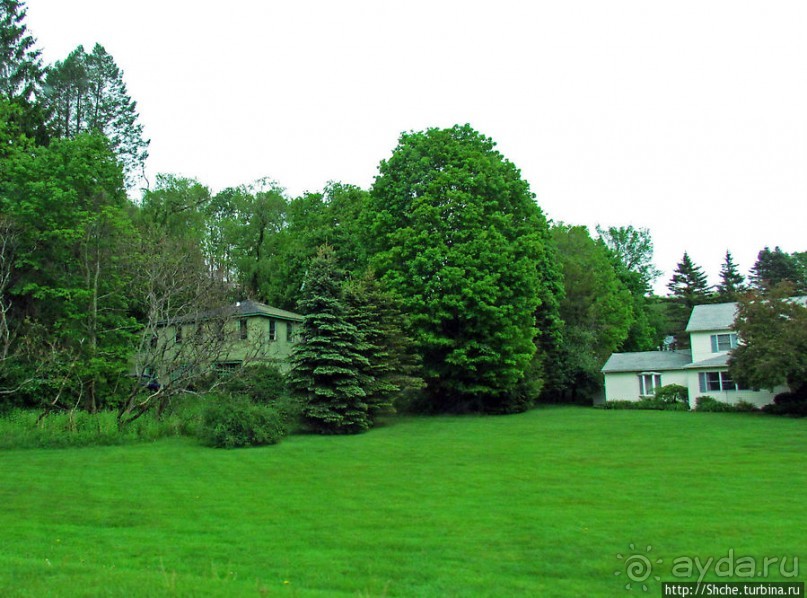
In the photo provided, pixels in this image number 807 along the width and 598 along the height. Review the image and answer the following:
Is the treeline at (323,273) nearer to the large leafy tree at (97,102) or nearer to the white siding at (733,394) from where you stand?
the large leafy tree at (97,102)

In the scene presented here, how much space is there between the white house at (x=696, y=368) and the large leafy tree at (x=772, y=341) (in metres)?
2.20

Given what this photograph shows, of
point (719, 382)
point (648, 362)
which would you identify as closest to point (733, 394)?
point (719, 382)

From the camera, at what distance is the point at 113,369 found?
1054 inches

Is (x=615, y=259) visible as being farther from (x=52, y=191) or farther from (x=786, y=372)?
(x=52, y=191)

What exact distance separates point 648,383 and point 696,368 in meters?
4.18

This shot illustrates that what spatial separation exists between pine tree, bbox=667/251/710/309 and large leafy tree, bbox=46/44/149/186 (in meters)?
56.3

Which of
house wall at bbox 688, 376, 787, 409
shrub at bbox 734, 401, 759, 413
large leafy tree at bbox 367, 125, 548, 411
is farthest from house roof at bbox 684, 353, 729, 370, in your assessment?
large leafy tree at bbox 367, 125, 548, 411

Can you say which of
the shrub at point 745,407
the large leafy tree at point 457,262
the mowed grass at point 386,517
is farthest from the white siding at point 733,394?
the mowed grass at point 386,517

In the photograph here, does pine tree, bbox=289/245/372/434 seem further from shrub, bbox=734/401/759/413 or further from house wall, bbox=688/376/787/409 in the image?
shrub, bbox=734/401/759/413

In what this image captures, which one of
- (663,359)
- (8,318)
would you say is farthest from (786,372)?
(8,318)

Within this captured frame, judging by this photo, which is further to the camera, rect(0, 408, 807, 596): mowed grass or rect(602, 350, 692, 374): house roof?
rect(602, 350, 692, 374): house roof

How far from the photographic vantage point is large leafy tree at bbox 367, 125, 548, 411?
31.0 meters

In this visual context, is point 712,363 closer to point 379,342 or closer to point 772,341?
point 772,341

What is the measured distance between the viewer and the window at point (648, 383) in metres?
38.1
